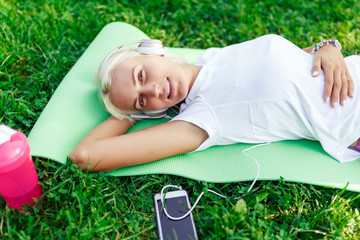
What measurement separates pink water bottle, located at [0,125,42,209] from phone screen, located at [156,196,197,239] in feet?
2.61

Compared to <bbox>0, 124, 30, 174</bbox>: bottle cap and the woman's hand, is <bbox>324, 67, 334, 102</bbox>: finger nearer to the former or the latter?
the woman's hand

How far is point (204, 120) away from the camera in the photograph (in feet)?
7.72

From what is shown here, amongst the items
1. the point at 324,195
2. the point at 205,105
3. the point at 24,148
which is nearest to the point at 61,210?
the point at 24,148

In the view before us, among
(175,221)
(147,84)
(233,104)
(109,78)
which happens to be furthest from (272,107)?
(109,78)

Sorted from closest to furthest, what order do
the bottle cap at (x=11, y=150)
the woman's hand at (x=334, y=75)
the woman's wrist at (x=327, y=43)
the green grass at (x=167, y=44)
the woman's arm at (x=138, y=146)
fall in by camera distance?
the bottle cap at (x=11, y=150) → the green grass at (x=167, y=44) → the woman's arm at (x=138, y=146) → the woman's hand at (x=334, y=75) → the woman's wrist at (x=327, y=43)

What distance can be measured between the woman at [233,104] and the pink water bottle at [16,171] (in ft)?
1.15

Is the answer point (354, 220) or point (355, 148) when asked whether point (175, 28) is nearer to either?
point (355, 148)

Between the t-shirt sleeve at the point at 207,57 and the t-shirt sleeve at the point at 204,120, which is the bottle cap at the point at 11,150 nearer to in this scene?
the t-shirt sleeve at the point at 204,120

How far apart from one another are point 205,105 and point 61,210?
1.18 m

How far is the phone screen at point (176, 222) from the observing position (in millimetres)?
2037

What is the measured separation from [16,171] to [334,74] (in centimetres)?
219

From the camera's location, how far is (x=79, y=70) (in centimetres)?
304

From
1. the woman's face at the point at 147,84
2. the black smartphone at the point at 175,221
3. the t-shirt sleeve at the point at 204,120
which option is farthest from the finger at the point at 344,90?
the black smartphone at the point at 175,221

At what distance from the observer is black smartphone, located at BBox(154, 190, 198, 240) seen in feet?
6.68
